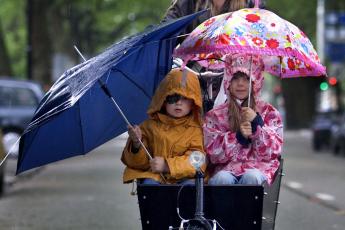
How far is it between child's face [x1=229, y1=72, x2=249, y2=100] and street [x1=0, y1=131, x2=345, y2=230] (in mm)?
3623

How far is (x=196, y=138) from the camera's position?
5.85 metres

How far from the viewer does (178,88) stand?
5844 mm

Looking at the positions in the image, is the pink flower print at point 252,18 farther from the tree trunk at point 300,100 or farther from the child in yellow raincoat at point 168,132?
the tree trunk at point 300,100

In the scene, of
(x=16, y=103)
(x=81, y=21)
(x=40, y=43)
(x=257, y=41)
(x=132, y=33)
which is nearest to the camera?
(x=257, y=41)

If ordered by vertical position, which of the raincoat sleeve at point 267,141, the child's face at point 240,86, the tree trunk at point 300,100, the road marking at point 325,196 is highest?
the child's face at point 240,86

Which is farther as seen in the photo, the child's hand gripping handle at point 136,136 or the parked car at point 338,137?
the parked car at point 338,137

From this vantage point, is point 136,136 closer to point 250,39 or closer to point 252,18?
point 250,39

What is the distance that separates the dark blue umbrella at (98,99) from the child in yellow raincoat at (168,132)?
10.9 inches

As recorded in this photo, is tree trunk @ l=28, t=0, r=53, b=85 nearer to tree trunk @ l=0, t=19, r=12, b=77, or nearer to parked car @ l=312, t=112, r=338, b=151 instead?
tree trunk @ l=0, t=19, r=12, b=77

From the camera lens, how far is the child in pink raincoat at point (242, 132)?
580cm

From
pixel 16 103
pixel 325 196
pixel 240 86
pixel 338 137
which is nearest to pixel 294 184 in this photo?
pixel 325 196

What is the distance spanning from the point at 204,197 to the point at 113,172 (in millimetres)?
13376

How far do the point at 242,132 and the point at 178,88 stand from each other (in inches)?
18.1

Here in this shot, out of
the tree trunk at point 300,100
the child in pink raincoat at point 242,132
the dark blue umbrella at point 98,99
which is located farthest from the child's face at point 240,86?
the tree trunk at point 300,100
